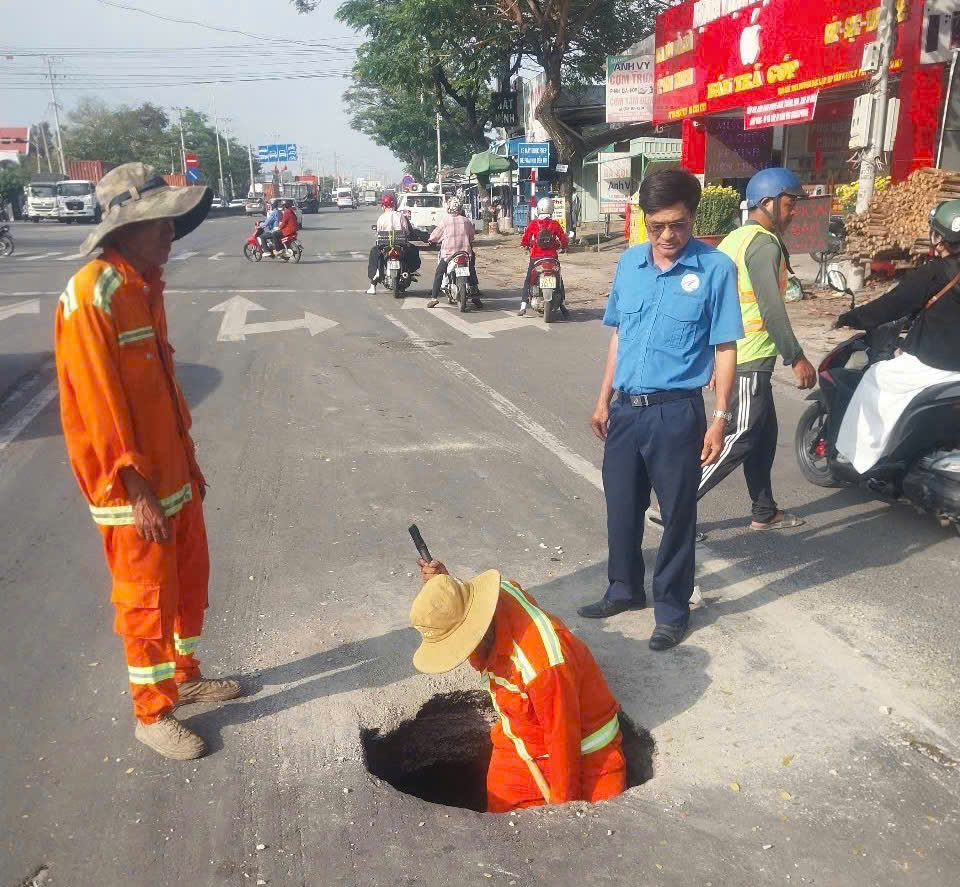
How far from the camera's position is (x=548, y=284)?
41.9 ft

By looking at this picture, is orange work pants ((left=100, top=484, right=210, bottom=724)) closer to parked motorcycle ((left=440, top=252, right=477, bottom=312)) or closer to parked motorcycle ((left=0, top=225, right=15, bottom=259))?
parked motorcycle ((left=440, top=252, right=477, bottom=312))

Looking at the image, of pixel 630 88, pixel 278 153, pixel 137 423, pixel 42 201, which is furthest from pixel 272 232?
pixel 278 153

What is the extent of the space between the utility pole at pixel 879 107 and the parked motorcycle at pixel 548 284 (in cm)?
408

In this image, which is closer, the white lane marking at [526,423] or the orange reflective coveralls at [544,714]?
the orange reflective coveralls at [544,714]

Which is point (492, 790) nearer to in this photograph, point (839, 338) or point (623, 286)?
point (623, 286)

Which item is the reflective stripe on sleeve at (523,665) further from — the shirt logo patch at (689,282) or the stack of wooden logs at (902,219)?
the stack of wooden logs at (902,219)

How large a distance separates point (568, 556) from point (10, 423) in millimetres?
5237

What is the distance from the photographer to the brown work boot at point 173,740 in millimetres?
3186

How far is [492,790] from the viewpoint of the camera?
3129mm

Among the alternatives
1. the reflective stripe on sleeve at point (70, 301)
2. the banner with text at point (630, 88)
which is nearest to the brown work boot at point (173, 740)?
the reflective stripe on sleeve at point (70, 301)

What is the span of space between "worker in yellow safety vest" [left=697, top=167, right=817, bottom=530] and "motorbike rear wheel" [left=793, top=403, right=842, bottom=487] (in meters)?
1.08

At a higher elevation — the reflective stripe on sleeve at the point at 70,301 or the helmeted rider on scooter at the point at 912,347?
the reflective stripe on sleeve at the point at 70,301

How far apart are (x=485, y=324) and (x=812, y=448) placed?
749cm

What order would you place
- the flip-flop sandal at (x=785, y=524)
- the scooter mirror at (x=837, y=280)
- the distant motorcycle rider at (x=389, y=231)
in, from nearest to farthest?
the flip-flop sandal at (x=785, y=524) → the scooter mirror at (x=837, y=280) → the distant motorcycle rider at (x=389, y=231)
